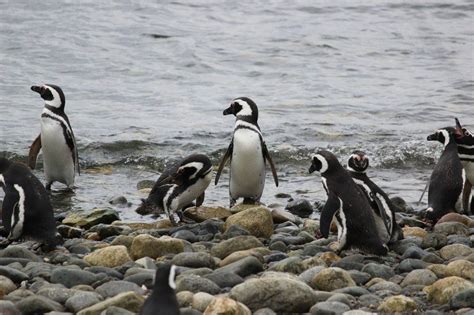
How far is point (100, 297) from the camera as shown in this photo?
5848 millimetres

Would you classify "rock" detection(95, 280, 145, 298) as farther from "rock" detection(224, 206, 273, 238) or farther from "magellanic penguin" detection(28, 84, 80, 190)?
"magellanic penguin" detection(28, 84, 80, 190)

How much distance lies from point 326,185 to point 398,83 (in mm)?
10279

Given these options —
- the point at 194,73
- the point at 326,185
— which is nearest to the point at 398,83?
the point at 194,73

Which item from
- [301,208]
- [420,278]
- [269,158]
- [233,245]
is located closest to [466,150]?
[301,208]

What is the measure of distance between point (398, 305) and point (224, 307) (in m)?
1.06

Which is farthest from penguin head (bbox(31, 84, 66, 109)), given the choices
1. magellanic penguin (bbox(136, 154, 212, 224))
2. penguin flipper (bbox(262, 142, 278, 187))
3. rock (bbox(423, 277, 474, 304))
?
rock (bbox(423, 277, 474, 304))

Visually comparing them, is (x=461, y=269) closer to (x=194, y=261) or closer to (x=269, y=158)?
(x=194, y=261)

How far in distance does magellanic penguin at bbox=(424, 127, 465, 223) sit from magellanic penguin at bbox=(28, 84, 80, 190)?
409 cm

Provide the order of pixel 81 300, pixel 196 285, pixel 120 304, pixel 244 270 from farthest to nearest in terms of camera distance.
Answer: pixel 244 270 → pixel 196 285 → pixel 81 300 → pixel 120 304

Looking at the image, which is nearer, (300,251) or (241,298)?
(241,298)

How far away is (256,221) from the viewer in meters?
8.07

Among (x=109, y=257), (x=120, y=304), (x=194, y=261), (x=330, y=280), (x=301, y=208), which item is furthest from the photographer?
(x=301, y=208)

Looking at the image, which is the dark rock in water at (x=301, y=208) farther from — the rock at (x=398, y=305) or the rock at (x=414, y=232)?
the rock at (x=398, y=305)

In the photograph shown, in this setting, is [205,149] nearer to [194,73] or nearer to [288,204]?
[288,204]
